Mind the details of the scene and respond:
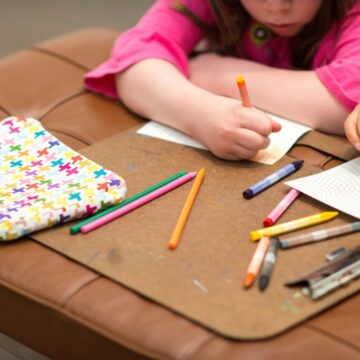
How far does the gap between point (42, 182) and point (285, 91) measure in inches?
14.3

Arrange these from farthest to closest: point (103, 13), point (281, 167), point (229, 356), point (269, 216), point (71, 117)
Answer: point (103, 13) → point (71, 117) → point (281, 167) → point (269, 216) → point (229, 356)

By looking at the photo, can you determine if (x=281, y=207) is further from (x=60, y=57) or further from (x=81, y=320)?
(x=60, y=57)

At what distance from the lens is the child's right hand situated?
0.90 m

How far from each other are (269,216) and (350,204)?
0.31 ft

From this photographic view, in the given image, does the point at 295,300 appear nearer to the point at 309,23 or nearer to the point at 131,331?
the point at 131,331

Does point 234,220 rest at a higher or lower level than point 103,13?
higher

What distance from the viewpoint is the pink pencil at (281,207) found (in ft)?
2.61

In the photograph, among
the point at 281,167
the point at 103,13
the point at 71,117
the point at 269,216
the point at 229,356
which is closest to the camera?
the point at 229,356

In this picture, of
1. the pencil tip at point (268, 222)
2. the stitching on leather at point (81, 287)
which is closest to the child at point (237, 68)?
the pencil tip at point (268, 222)

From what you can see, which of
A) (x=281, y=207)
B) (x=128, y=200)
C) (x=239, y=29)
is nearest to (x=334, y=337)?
(x=281, y=207)

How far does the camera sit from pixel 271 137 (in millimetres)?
981

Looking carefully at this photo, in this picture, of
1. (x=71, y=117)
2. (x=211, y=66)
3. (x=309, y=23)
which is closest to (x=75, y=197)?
(x=71, y=117)

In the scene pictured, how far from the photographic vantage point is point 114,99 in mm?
1150

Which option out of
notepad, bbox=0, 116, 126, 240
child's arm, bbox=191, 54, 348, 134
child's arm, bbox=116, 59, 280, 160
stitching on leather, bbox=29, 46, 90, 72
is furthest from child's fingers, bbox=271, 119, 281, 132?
stitching on leather, bbox=29, 46, 90, 72
